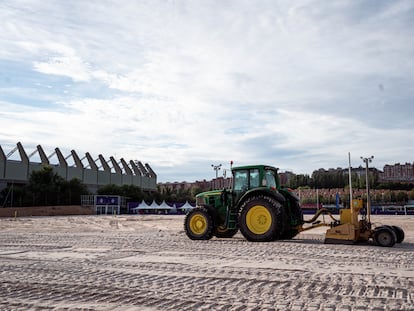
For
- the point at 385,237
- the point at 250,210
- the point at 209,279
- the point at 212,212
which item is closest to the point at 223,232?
the point at 212,212

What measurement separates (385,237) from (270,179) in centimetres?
354

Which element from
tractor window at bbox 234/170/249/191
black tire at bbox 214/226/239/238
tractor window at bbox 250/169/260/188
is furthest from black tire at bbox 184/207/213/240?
tractor window at bbox 250/169/260/188

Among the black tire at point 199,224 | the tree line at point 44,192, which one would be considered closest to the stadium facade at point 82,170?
the tree line at point 44,192

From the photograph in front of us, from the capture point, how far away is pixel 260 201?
11344mm

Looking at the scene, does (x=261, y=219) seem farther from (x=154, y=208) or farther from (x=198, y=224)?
(x=154, y=208)

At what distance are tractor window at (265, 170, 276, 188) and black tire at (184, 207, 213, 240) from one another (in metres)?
2.00

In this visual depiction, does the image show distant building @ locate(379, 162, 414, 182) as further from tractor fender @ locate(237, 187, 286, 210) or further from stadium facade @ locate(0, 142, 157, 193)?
tractor fender @ locate(237, 187, 286, 210)

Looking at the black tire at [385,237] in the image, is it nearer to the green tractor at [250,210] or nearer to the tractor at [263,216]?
the tractor at [263,216]

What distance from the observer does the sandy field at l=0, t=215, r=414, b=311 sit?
473 cm

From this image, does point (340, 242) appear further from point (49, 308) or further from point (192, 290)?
point (49, 308)

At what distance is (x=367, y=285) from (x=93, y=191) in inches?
2784

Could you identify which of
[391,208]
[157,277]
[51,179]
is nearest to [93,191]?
[51,179]

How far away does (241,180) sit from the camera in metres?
12.4

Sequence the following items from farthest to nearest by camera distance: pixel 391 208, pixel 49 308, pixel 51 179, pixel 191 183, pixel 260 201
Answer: pixel 191 183 < pixel 51 179 < pixel 391 208 < pixel 260 201 < pixel 49 308
